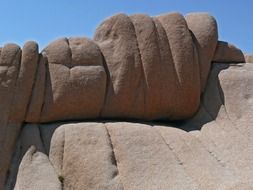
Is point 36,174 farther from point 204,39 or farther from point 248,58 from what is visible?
point 248,58

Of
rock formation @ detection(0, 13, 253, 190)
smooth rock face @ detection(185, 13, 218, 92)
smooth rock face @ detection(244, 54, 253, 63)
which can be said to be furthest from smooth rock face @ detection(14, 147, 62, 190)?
smooth rock face @ detection(244, 54, 253, 63)

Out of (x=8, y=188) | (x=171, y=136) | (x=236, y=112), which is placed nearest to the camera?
(x=8, y=188)

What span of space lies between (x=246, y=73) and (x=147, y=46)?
2.17 m

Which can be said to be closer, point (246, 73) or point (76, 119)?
point (76, 119)

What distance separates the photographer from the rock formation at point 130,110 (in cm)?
784

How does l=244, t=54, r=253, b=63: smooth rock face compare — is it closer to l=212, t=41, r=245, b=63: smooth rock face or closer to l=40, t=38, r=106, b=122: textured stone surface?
l=212, t=41, r=245, b=63: smooth rock face

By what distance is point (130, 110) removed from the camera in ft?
30.3

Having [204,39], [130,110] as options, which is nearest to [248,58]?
[204,39]

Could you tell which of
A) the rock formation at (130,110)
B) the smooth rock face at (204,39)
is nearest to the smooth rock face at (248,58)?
the rock formation at (130,110)

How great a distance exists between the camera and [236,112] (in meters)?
9.14

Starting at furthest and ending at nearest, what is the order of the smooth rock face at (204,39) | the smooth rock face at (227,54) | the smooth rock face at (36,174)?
the smooth rock face at (227,54), the smooth rock face at (204,39), the smooth rock face at (36,174)

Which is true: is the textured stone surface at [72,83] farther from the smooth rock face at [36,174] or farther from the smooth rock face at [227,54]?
the smooth rock face at [227,54]

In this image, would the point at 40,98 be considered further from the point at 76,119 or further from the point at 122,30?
the point at 122,30

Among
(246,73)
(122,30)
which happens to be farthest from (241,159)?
(122,30)
